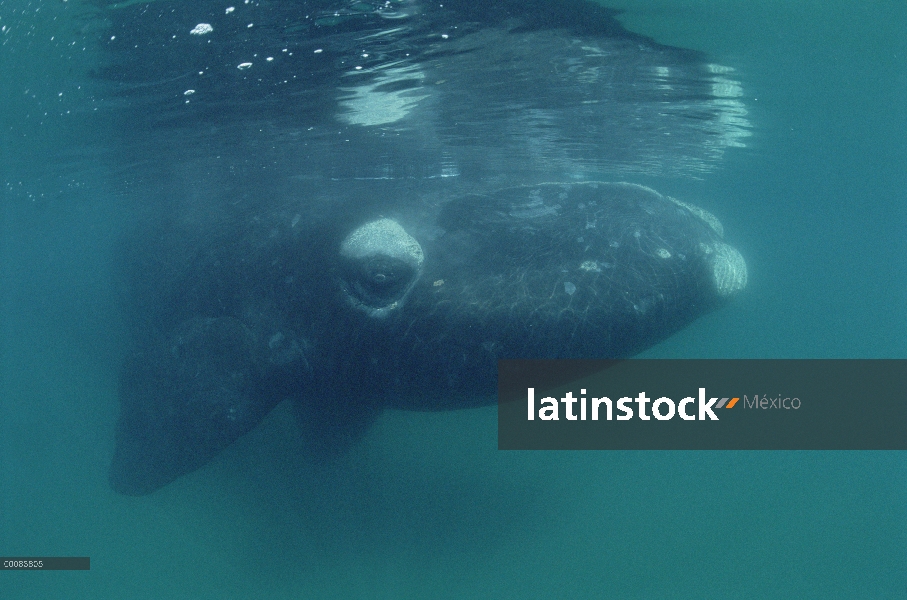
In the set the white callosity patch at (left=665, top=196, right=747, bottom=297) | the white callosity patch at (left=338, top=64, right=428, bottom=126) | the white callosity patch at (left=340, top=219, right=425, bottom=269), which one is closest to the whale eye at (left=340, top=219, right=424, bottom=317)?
the white callosity patch at (left=340, top=219, right=425, bottom=269)

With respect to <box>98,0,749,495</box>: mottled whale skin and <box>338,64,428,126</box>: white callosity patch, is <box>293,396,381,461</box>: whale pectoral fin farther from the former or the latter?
<box>338,64,428,126</box>: white callosity patch

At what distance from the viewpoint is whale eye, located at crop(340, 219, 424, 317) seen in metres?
8.09

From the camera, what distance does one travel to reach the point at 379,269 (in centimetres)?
808

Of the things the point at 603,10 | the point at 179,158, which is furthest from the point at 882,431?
the point at 179,158

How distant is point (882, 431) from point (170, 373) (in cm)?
2067

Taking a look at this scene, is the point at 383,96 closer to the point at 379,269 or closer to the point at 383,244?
the point at 383,244

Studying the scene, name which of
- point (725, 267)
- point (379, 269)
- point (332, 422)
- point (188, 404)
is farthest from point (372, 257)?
point (725, 267)

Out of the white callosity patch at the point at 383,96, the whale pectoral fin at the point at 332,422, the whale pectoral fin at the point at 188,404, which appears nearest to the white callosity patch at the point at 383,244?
the whale pectoral fin at the point at 188,404

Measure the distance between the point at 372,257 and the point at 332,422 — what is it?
3.16 m

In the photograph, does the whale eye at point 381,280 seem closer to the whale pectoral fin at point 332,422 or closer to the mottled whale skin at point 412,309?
the mottled whale skin at point 412,309

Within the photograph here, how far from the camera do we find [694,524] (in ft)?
49.1

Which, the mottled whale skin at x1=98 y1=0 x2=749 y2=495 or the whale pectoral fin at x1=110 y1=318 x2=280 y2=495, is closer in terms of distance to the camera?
the mottled whale skin at x1=98 y1=0 x2=749 y2=495

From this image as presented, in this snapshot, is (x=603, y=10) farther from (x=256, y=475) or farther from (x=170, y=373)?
(x=256, y=475)

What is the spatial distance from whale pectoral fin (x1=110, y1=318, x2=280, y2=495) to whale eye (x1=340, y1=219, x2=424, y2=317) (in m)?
2.02
